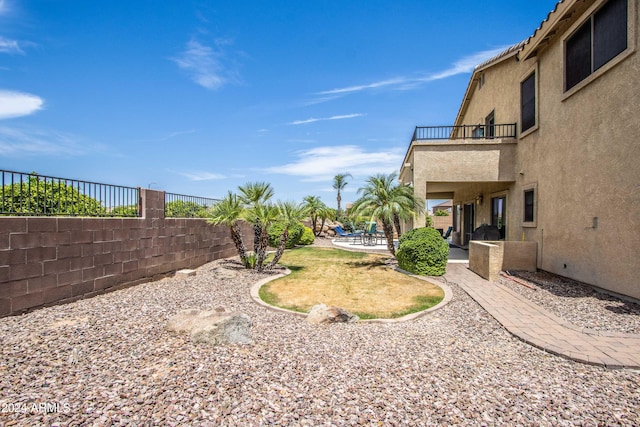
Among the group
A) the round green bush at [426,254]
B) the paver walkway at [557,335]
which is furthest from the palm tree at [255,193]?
the paver walkway at [557,335]

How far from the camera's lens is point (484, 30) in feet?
38.1

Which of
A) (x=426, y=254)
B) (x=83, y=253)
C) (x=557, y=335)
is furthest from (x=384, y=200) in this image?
(x=83, y=253)

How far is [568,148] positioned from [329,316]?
8519 millimetres

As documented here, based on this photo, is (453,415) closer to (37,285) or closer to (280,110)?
(37,285)

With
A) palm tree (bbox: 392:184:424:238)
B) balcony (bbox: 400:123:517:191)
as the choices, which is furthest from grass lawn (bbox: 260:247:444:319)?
balcony (bbox: 400:123:517:191)

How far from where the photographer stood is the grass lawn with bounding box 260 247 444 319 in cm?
670

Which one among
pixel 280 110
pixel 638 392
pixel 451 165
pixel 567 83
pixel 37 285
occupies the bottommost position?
pixel 638 392

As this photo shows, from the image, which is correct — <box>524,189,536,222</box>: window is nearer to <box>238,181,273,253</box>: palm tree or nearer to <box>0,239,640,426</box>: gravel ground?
<box>0,239,640,426</box>: gravel ground

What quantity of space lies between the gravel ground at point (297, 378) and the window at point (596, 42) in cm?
719

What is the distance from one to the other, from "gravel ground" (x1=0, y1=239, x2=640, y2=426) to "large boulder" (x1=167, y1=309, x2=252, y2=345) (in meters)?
0.16

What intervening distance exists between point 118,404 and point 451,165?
12.0 meters

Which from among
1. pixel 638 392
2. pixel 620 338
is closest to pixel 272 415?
pixel 638 392

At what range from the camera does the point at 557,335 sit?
498 cm

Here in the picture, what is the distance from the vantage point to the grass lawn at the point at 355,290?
22.0 ft
